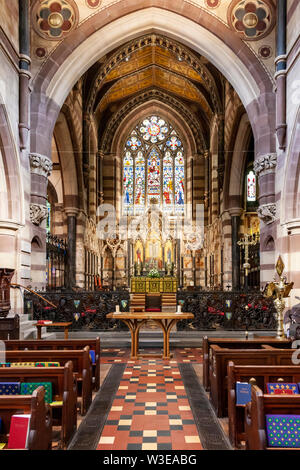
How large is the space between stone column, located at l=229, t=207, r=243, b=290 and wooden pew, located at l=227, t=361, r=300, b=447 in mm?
13968

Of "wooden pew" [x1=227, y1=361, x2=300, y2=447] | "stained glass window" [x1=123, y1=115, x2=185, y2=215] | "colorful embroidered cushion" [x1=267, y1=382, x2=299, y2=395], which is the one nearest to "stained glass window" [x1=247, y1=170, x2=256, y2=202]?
"stained glass window" [x1=123, y1=115, x2=185, y2=215]

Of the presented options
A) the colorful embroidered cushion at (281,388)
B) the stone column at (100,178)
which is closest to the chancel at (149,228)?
the colorful embroidered cushion at (281,388)

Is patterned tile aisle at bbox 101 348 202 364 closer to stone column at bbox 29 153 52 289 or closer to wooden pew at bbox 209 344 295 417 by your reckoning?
wooden pew at bbox 209 344 295 417

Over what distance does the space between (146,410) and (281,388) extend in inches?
79.4

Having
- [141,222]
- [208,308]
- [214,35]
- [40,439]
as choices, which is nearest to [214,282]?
[141,222]

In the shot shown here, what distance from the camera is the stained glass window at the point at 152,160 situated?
2919 centimetres

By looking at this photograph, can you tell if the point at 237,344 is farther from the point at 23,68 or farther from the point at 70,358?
the point at 23,68

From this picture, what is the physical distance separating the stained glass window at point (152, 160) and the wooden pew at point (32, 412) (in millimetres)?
25832

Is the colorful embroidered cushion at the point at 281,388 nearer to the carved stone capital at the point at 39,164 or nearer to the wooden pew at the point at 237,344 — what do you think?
the wooden pew at the point at 237,344

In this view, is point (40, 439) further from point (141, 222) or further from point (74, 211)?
point (141, 222)

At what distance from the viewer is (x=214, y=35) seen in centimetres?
1349

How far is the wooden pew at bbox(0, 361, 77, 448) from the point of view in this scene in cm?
435

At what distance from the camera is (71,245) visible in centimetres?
2031
